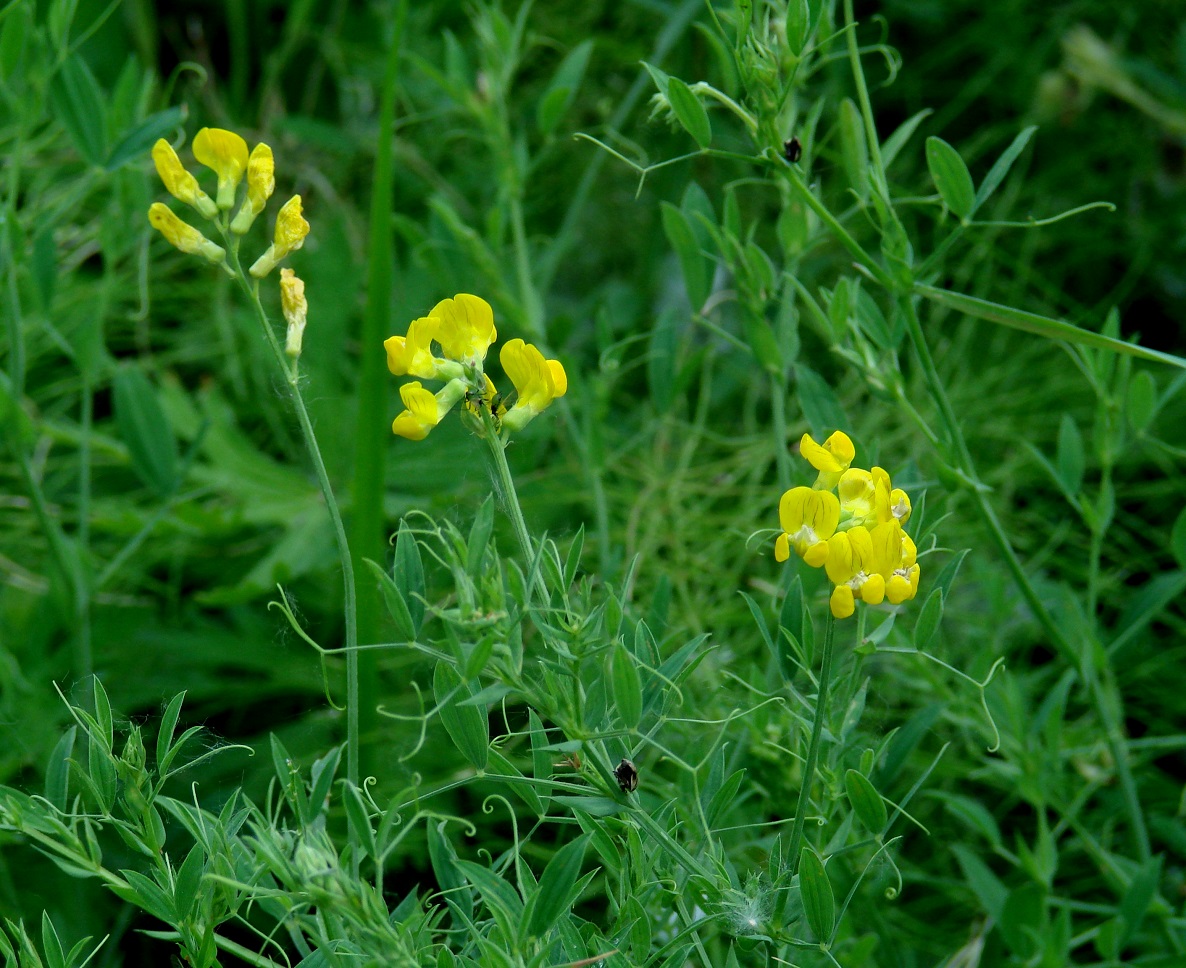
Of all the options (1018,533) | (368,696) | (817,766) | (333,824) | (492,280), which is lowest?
(333,824)

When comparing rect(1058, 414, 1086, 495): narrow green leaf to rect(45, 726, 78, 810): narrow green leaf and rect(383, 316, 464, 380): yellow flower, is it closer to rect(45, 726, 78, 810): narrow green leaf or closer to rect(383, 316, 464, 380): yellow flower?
rect(383, 316, 464, 380): yellow flower

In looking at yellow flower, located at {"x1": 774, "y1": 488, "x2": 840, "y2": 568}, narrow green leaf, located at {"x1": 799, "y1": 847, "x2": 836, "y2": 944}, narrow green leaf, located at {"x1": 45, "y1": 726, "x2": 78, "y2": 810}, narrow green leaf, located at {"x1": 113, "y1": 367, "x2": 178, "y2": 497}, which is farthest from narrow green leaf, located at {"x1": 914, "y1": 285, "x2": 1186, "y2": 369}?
narrow green leaf, located at {"x1": 113, "y1": 367, "x2": 178, "y2": 497}

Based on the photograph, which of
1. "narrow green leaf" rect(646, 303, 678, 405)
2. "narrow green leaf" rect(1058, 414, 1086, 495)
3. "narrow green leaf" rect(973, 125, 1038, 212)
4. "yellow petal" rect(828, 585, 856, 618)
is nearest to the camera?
"yellow petal" rect(828, 585, 856, 618)

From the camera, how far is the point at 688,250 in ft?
3.27

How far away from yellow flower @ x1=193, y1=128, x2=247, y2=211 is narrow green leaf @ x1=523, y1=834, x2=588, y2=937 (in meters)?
0.40

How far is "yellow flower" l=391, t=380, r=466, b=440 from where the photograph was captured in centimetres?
59

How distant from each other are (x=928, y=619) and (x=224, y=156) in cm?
49

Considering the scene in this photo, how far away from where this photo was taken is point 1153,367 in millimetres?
1749

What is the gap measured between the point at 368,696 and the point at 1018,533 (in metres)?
1.00

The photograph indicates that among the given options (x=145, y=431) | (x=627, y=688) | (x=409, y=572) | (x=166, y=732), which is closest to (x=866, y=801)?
(x=627, y=688)

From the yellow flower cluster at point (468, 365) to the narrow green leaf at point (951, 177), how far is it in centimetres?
37

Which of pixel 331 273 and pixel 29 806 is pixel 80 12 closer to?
pixel 331 273

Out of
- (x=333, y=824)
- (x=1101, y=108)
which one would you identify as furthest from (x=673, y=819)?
(x=1101, y=108)

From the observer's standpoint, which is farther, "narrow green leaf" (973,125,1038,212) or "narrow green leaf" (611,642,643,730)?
"narrow green leaf" (973,125,1038,212)
